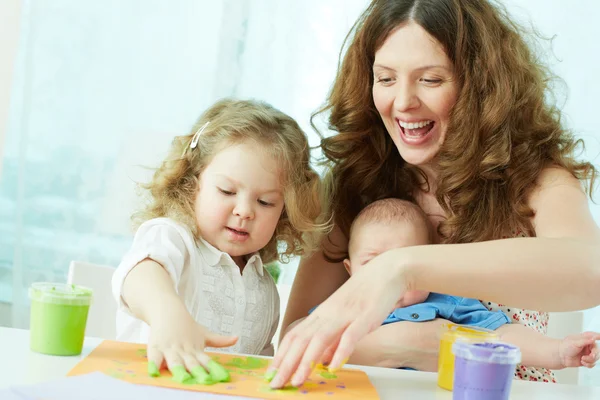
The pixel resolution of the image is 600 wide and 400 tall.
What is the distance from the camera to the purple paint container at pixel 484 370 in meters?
1.04

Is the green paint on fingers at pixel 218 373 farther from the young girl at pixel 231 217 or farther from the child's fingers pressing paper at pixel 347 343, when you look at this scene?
the young girl at pixel 231 217

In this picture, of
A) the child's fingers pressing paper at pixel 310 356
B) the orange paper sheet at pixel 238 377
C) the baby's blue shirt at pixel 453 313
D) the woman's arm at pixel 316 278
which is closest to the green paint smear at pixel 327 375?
the orange paper sheet at pixel 238 377

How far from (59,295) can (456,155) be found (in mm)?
1038

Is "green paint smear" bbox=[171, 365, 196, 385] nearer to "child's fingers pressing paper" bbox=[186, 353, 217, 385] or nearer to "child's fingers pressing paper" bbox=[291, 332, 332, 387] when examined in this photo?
"child's fingers pressing paper" bbox=[186, 353, 217, 385]

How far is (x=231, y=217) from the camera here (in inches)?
64.1

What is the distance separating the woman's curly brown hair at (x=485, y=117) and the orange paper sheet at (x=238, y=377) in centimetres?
74

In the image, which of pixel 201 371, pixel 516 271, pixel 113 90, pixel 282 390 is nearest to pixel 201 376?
pixel 201 371

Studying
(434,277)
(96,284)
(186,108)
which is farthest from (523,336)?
(186,108)

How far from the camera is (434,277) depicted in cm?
124

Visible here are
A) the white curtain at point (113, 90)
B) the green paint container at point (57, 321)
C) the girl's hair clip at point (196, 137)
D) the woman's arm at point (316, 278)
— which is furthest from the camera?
the white curtain at point (113, 90)

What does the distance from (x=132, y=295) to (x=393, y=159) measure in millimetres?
985

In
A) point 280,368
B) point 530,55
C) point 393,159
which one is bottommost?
point 280,368

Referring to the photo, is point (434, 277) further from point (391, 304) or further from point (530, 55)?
point (530, 55)

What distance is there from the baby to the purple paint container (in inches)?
18.9
